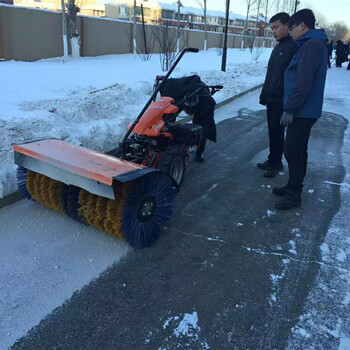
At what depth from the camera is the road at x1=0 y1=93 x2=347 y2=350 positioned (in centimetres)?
215

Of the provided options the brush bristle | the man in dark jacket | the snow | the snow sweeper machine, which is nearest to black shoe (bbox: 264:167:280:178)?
the man in dark jacket

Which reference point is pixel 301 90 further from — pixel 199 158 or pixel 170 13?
pixel 170 13

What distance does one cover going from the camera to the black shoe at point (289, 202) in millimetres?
3812

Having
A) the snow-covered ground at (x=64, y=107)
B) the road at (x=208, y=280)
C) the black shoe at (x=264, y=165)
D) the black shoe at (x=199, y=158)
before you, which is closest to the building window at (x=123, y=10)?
the snow-covered ground at (x=64, y=107)

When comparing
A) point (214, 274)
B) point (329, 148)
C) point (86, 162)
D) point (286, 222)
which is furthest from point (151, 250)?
point (329, 148)

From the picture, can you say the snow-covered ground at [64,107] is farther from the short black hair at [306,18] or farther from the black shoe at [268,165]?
the short black hair at [306,18]

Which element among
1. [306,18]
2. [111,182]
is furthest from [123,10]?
[111,182]

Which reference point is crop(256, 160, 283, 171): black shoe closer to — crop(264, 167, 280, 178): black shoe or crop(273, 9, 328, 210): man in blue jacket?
crop(264, 167, 280, 178): black shoe

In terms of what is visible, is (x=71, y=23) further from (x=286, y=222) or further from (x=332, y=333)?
(x=332, y=333)

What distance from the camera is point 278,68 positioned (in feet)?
14.0

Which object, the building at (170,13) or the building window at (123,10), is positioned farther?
the building window at (123,10)

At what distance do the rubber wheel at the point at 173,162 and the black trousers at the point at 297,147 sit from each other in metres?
1.20

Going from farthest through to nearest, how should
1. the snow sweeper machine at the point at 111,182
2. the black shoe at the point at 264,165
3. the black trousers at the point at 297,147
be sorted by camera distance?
the black shoe at the point at 264,165 → the black trousers at the point at 297,147 → the snow sweeper machine at the point at 111,182

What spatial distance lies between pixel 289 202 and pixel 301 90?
121cm
